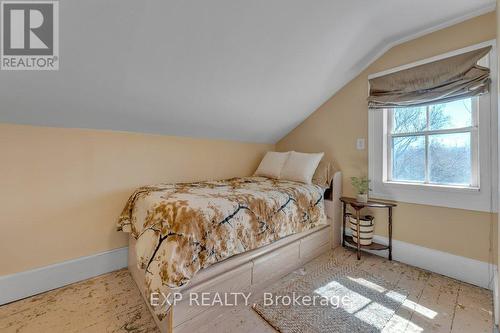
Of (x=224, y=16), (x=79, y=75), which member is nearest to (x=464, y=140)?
(x=224, y=16)

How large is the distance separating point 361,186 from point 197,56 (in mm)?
2048

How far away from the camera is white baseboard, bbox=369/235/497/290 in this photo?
1.76 meters

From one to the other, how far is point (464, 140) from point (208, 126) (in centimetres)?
249

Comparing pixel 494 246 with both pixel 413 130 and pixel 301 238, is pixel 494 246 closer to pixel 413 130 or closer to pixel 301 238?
pixel 413 130

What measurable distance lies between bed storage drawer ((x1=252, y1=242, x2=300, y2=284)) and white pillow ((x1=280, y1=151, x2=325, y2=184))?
0.80m

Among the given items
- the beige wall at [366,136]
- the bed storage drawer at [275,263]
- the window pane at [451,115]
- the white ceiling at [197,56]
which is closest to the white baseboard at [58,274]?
the white ceiling at [197,56]

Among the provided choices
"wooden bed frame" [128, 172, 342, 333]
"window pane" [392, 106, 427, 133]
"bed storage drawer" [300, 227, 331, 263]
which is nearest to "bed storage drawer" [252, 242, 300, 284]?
"wooden bed frame" [128, 172, 342, 333]

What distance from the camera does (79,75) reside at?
1453mm

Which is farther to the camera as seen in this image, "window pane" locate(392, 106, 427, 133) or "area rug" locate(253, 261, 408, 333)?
"window pane" locate(392, 106, 427, 133)

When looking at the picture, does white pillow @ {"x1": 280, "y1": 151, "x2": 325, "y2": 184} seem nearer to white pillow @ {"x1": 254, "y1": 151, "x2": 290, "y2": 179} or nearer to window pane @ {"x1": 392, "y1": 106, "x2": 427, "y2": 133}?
white pillow @ {"x1": 254, "y1": 151, "x2": 290, "y2": 179}

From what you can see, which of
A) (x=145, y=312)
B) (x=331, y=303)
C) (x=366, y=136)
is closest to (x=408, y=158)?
(x=366, y=136)

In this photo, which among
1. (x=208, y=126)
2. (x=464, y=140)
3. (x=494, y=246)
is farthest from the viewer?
(x=208, y=126)

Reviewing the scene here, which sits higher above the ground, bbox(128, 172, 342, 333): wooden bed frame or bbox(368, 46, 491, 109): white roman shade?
bbox(368, 46, 491, 109): white roman shade

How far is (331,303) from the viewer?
154 cm
